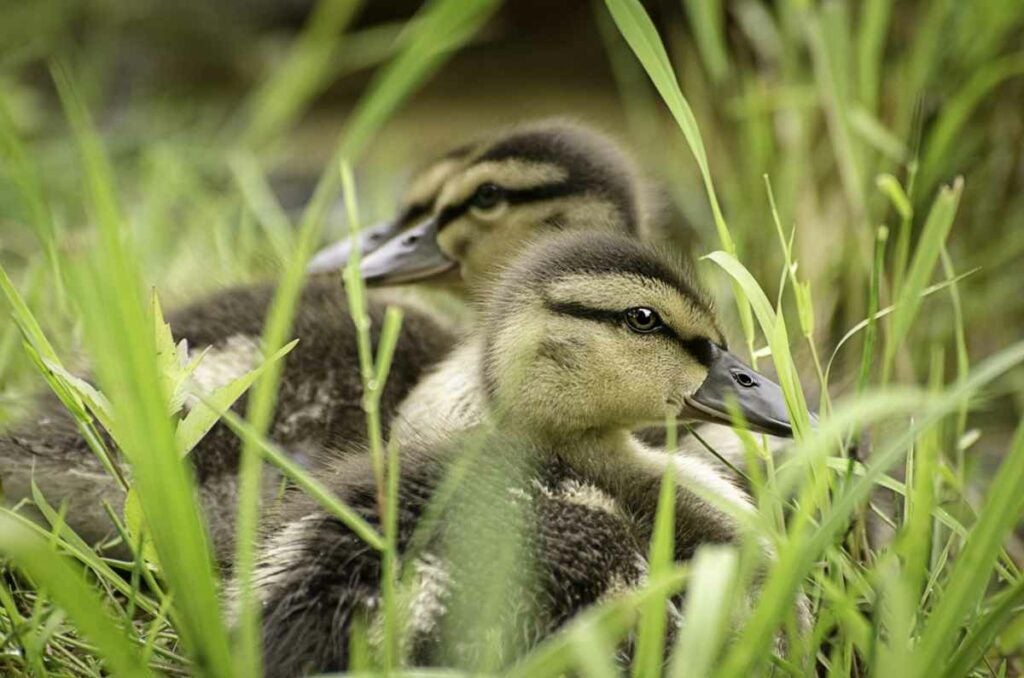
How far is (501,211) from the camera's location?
8.02 ft

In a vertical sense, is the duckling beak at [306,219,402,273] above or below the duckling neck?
below

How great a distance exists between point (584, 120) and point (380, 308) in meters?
0.75

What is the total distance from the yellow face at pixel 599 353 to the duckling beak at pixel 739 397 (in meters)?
0.02

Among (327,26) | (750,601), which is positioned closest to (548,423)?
(750,601)

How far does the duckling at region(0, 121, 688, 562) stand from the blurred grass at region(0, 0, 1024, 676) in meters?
0.13

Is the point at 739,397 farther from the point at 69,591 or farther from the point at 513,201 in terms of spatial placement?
the point at 69,591

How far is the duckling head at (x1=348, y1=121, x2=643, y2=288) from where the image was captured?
2.40 meters

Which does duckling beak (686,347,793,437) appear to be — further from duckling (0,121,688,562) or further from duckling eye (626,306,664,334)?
duckling (0,121,688,562)

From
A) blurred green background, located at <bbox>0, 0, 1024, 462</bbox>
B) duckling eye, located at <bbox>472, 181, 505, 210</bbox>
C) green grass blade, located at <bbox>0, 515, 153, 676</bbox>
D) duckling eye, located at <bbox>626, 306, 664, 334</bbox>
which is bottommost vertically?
blurred green background, located at <bbox>0, 0, 1024, 462</bbox>

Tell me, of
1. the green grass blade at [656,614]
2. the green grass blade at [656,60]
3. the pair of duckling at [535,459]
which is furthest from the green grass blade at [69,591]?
the green grass blade at [656,60]

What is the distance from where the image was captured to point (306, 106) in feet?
15.8

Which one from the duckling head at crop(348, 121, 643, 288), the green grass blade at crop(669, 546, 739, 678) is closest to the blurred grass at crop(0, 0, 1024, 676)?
the green grass blade at crop(669, 546, 739, 678)

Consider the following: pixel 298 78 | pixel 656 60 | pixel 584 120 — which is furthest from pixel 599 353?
pixel 298 78

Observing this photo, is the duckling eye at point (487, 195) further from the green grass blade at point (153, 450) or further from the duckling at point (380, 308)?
the green grass blade at point (153, 450)
